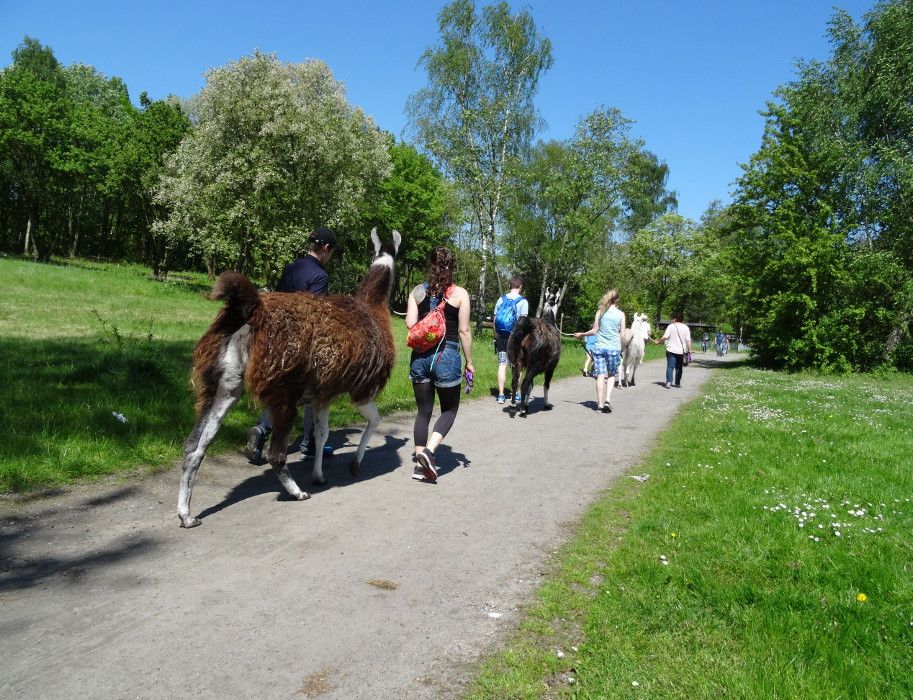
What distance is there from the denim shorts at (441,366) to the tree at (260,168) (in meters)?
24.1

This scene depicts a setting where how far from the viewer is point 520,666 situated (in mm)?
2846

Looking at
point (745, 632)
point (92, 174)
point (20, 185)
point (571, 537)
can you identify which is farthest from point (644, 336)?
point (20, 185)

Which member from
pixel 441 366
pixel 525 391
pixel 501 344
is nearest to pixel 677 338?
pixel 501 344

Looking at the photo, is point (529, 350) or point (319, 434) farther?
point (529, 350)

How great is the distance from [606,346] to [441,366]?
640 cm

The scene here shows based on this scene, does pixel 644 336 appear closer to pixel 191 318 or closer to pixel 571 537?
pixel 571 537

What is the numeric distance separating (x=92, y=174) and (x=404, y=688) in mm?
45894

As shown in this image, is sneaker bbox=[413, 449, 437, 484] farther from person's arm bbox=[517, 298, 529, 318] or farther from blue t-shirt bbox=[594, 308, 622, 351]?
blue t-shirt bbox=[594, 308, 622, 351]

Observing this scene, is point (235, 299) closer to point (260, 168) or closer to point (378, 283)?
point (378, 283)

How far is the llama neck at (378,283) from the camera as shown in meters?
5.85

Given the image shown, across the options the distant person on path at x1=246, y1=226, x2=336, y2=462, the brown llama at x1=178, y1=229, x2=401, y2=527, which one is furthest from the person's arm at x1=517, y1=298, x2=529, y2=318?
the brown llama at x1=178, y1=229, x2=401, y2=527

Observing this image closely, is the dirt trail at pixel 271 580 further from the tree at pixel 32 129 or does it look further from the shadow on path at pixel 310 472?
the tree at pixel 32 129

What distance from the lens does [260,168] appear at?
27.6 meters

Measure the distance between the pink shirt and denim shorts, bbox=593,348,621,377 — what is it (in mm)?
4559
